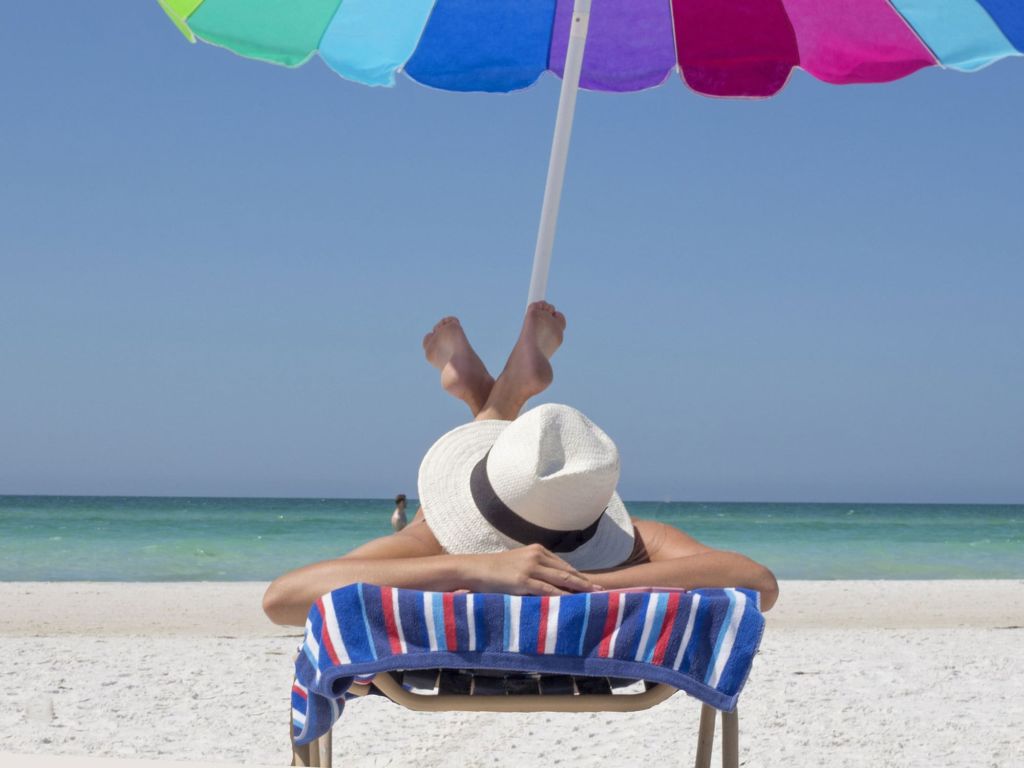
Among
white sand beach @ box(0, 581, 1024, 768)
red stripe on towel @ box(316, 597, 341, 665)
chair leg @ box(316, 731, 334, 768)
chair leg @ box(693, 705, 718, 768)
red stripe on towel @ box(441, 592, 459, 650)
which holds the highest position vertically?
red stripe on towel @ box(441, 592, 459, 650)

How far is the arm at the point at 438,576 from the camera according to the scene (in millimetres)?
2072

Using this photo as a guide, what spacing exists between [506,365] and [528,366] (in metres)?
0.08

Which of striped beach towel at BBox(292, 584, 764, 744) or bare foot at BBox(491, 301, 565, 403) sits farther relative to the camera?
bare foot at BBox(491, 301, 565, 403)

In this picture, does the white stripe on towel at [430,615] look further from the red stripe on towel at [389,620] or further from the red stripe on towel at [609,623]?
the red stripe on towel at [609,623]

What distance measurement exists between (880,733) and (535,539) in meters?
2.99

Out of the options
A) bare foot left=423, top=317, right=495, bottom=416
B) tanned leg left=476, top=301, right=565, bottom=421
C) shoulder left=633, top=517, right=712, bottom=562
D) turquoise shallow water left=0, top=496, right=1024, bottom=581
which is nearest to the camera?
shoulder left=633, top=517, right=712, bottom=562

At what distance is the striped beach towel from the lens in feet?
6.55

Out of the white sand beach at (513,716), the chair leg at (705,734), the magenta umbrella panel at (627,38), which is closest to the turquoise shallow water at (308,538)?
the white sand beach at (513,716)

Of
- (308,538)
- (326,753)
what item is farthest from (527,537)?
(308,538)

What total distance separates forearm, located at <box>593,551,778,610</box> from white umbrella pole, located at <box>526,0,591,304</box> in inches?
55.4

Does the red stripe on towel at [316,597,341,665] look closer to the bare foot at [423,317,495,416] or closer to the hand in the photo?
the hand

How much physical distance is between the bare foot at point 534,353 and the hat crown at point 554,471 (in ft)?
2.83

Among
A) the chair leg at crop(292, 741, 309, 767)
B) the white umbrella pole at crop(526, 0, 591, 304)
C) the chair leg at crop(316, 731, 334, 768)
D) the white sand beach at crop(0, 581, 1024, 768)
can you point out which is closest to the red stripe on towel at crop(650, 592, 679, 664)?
the chair leg at crop(292, 741, 309, 767)

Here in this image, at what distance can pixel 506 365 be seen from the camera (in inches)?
130
